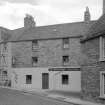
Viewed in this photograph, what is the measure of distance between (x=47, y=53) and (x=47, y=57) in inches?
23.7

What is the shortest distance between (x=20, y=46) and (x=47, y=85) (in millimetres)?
7943

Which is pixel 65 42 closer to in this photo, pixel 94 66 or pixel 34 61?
pixel 34 61

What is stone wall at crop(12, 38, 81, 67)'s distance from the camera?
86.9ft

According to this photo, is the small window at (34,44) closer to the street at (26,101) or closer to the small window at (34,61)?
the small window at (34,61)

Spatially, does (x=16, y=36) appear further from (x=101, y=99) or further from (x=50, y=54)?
(x=101, y=99)

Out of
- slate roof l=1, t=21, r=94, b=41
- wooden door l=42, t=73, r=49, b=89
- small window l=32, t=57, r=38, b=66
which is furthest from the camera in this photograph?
small window l=32, t=57, r=38, b=66

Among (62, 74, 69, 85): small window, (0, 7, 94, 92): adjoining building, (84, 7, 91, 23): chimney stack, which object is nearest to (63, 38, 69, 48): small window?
(0, 7, 94, 92): adjoining building

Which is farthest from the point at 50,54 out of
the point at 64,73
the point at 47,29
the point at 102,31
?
the point at 102,31

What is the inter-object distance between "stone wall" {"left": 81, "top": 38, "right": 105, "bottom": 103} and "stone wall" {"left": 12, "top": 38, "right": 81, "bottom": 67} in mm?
9707

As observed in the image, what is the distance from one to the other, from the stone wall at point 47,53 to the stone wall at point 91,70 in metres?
9.71

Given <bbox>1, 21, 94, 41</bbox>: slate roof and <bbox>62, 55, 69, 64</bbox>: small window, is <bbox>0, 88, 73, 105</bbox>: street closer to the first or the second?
<bbox>62, 55, 69, 64</bbox>: small window

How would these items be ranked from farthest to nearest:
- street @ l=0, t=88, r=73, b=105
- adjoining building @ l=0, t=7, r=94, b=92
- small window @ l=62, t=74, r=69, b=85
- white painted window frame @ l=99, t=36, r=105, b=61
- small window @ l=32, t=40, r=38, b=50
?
small window @ l=32, t=40, r=38, b=50, adjoining building @ l=0, t=7, r=94, b=92, small window @ l=62, t=74, r=69, b=85, white painted window frame @ l=99, t=36, r=105, b=61, street @ l=0, t=88, r=73, b=105

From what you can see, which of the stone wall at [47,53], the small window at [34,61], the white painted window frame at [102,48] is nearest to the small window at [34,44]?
the stone wall at [47,53]

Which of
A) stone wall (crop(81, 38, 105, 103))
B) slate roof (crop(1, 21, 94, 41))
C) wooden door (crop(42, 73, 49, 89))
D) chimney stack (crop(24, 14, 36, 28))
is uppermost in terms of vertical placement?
chimney stack (crop(24, 14, 36, 28))
